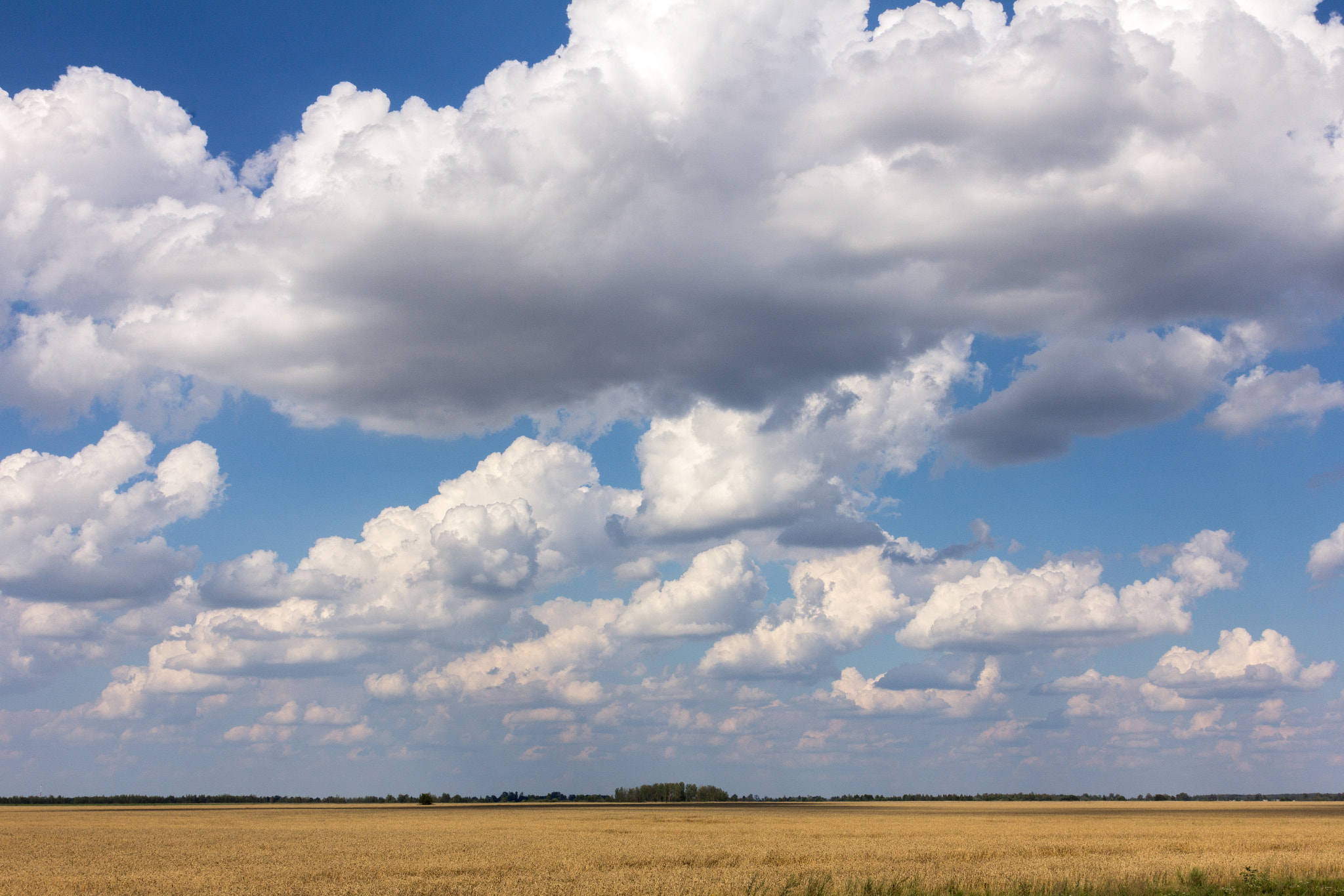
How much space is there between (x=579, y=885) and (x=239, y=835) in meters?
52.7

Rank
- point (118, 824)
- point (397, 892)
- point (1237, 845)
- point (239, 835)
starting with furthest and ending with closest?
point (118, 824) < point (239, 835) < point (1237, 845) < point (397, 892)

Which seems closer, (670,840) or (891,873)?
(891,873)

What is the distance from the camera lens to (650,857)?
176ft

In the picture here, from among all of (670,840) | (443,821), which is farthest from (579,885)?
(443,821)

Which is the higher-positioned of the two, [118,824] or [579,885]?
[579,885]

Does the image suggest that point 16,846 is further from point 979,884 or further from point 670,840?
point 979,884

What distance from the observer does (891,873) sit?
44250 mm

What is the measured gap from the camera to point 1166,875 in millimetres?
40719

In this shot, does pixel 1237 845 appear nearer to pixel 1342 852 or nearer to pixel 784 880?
pixel 1342 852

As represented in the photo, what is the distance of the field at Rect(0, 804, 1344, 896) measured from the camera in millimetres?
39562

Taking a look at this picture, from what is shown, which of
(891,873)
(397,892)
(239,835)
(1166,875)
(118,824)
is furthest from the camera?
(118,824)

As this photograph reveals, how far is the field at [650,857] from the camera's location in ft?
130

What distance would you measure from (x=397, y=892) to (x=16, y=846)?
47.1m

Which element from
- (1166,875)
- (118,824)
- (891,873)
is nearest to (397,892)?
(891,873)
